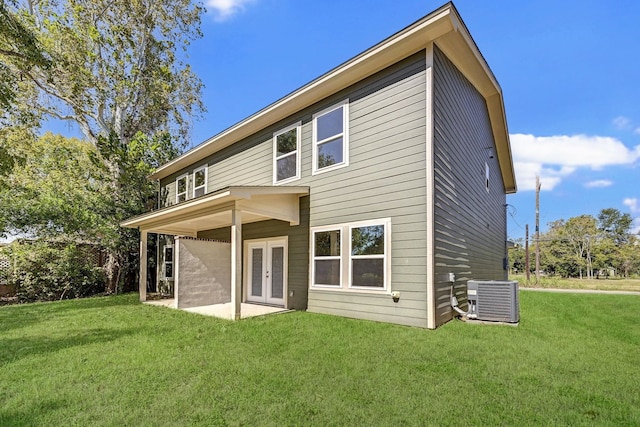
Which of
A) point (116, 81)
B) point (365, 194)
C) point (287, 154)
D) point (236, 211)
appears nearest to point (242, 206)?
point (236, 211)

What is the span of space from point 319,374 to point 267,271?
5.73 metres

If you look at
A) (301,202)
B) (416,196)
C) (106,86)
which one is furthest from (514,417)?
(106,86)

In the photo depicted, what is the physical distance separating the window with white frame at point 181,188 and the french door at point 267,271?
4438 millimetres

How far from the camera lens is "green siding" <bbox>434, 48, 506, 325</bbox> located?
6.05m

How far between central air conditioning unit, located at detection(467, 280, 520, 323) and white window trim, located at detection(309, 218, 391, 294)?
1660 millimetres

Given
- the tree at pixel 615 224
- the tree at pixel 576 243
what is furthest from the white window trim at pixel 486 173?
the tree at pixel 615 224

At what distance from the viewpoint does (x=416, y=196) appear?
19.2ft

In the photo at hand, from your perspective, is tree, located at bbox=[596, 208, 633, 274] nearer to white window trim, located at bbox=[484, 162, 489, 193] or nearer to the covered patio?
white window trim, located at bbox=[484, 162, 489, 193]

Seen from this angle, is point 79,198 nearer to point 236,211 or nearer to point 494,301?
point 236,211

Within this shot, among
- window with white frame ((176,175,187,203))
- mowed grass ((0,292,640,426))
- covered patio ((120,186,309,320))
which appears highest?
window with white frame ((176,175,187,203))

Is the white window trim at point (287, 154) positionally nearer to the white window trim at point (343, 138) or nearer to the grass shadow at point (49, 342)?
the white window trim at point (343, 138)

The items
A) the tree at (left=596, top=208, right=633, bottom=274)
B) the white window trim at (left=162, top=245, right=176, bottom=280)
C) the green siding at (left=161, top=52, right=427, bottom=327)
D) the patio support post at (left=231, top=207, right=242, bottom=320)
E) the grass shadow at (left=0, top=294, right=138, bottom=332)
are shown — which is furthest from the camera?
the tree at (left=596, top=208, right=633, bottom=274)

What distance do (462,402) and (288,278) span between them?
18.5ft

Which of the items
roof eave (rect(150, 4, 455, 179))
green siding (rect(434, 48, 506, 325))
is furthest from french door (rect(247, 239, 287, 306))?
green siding (rect(434, 48, 506, 325))
